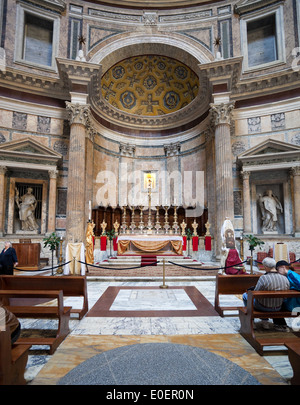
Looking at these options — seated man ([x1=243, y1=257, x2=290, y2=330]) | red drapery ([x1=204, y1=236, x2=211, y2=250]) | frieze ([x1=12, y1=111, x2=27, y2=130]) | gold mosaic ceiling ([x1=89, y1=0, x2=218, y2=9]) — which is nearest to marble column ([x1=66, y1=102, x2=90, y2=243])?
frieze ([x1=12, y1=111, x2=27, y2=130])

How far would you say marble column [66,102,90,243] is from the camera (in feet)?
37.7

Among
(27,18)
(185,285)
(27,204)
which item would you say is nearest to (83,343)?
(185,285)

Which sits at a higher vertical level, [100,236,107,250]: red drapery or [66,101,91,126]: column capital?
[66,101,91,126]: column capital

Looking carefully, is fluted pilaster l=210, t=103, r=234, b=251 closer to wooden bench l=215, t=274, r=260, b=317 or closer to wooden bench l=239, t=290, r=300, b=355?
wooden bench l=215, t=274, r=260, b=317

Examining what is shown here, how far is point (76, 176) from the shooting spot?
11.8 meters

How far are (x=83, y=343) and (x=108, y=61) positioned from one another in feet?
51.2

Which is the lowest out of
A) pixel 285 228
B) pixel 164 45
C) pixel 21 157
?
pixel 285 228

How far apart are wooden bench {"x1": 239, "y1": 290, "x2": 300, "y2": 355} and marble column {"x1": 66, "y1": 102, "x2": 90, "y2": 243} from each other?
8.96 meters

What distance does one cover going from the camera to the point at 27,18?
47.1 feet

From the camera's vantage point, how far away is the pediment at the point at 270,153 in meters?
11.8

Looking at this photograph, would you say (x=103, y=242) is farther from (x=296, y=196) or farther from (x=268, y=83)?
(x=268, y=83)

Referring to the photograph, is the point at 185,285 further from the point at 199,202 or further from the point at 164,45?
the point at 164,45

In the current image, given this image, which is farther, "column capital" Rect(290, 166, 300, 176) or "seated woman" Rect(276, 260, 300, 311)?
"column capital" Rect(290, 166, 300, 176)

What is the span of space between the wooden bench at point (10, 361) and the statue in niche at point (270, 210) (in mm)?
12574
